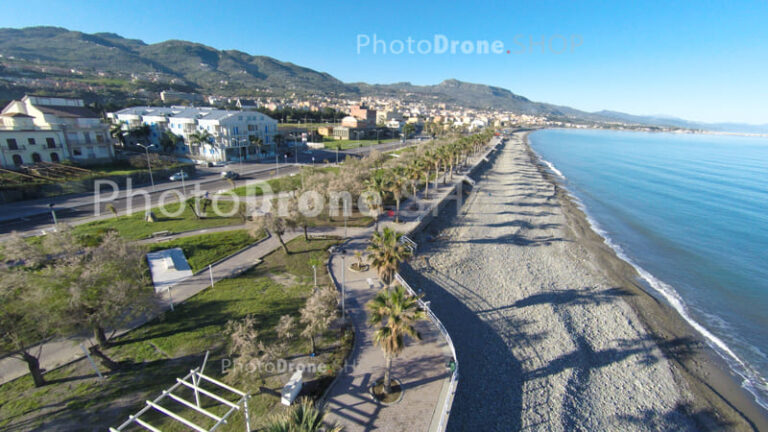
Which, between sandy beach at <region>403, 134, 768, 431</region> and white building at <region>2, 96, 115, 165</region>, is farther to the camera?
white building at <region>2, 96, 115, 165</region>

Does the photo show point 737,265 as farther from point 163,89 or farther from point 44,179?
point 163,89

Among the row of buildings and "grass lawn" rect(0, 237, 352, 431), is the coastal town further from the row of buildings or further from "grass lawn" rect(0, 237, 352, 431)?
the row of buildings

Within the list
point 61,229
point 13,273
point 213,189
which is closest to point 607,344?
point 13,273

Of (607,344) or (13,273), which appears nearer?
(13,273)

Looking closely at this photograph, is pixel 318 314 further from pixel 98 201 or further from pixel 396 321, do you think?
pixel 98 201

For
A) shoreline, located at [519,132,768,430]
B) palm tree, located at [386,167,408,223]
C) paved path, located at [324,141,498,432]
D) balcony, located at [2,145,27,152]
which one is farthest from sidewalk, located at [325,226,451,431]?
balcony, located at [2,145,27,152]

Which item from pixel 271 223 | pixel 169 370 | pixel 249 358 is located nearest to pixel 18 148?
pixel 271 223
